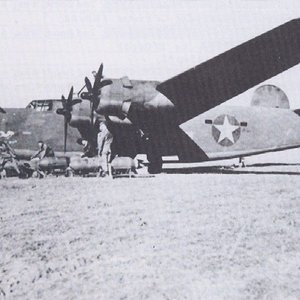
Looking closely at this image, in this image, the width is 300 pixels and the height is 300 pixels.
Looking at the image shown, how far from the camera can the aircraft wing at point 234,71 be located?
9883 mm

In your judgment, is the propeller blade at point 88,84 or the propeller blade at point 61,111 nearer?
the propeller blade at point 88,84

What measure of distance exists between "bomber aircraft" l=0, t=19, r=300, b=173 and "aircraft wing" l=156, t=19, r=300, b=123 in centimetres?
2

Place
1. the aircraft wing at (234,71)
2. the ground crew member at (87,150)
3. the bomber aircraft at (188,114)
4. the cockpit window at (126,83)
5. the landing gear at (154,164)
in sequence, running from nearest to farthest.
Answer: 1. the aircraft wing at (234,71)
2. the bomber aircraft at (188,114)
3. the cockpit window at (126,83)
4. the ground crew member at (87,150)
5. the landing gear at (154,164)

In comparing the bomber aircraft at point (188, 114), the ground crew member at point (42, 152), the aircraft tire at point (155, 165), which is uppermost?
the bomber aircraft at point (188, 114)

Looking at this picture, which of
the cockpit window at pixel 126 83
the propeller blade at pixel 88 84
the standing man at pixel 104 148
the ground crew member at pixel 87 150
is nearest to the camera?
the standing man at pixel 104 148

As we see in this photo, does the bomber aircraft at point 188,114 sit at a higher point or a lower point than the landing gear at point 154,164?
higher

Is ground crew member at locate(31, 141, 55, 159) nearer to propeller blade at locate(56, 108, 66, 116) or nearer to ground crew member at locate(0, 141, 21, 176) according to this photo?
ground crew member at locate(0, 141, 21, 176)

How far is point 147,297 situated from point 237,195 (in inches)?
187

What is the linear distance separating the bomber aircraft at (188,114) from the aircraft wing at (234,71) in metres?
0.02

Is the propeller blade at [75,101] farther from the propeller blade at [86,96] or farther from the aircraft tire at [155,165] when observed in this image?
the aircraft tire at [155,165]

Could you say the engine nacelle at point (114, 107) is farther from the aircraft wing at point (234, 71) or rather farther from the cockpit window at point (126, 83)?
the aircraft wing at point (234, 71)

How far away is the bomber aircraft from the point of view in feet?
35.9

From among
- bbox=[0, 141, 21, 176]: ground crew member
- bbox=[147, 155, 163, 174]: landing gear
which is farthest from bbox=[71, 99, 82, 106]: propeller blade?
bbox=[147, 155, 163, 174]: landing gear

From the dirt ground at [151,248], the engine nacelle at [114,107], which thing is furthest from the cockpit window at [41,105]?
the dirt ground at [151,248]
